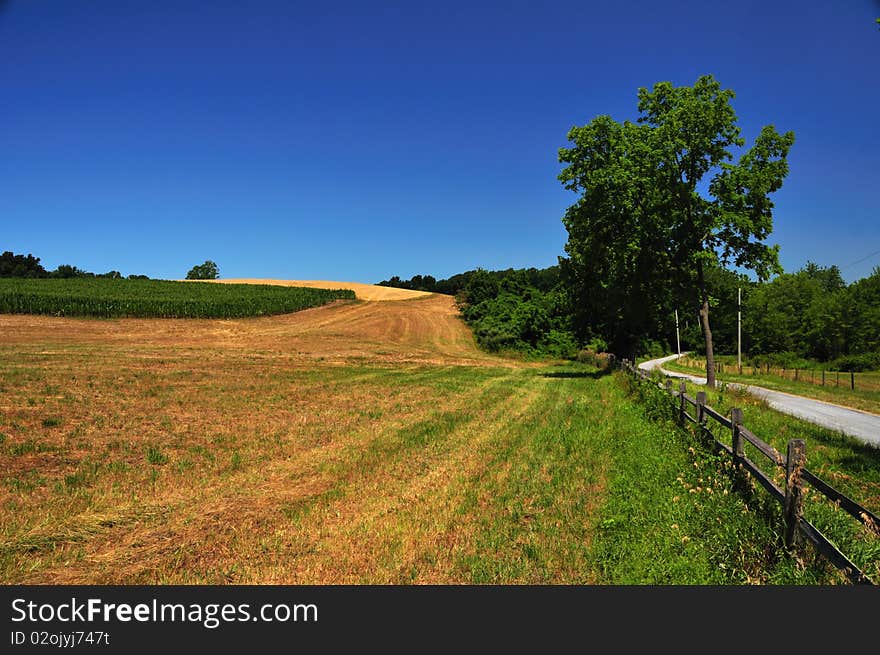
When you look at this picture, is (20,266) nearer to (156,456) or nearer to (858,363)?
(156,456)

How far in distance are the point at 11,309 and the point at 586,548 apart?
68.4 metres

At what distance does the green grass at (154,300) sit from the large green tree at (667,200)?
47772 mm

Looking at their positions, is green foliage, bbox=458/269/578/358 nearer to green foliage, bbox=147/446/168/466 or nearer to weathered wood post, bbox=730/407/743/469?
weathered wood post, bbox=730/407/743/469

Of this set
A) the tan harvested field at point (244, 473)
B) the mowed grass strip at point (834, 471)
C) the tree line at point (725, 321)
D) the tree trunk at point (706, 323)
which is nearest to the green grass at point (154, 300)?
the tree line at point (725, 321)

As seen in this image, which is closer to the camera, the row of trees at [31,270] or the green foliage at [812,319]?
the green foliage at [812,319]

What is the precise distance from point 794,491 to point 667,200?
23.3m

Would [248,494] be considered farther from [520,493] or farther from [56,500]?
[520,493]

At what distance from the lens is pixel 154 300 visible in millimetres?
64375

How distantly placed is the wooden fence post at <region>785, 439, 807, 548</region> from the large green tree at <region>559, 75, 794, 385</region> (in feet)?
69.7

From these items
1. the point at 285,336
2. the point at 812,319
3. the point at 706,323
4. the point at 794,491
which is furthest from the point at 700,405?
the point at 812,319

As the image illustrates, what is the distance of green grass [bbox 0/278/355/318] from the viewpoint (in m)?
58.4

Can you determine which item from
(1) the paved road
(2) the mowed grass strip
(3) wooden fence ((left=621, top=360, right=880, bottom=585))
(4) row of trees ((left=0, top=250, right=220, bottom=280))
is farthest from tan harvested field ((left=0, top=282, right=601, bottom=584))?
(4) row of trees ((left=0, top=250, right=220, bottom=280))

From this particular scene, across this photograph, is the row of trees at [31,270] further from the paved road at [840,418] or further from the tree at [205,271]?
the paved road at [840,418]

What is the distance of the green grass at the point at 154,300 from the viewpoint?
5841cm
